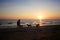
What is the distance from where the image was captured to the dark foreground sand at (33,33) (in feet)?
6.64

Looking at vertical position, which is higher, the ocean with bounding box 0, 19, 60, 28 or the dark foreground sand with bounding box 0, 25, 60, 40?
the ocean with bounding box 0, 19, 60, 28

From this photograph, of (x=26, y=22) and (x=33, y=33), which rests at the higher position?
(x=26, y=22)

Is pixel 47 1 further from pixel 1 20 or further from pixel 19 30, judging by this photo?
pixel 1 20

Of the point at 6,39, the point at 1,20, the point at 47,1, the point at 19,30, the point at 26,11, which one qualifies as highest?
the point at 47,1

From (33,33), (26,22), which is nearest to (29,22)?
(26,22)

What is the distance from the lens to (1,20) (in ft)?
6.73

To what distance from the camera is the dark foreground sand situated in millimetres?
2023

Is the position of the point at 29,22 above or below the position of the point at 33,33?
above

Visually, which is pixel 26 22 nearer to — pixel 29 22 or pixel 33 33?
pixel 29 22

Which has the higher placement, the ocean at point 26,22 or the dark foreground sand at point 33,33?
the ocean at point 26,22

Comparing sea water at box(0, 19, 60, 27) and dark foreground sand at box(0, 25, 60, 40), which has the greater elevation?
sea water at box(0, 19, 60, 27)

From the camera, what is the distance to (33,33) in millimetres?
2045

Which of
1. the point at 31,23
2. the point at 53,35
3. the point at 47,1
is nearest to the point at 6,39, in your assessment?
the point at 31,23

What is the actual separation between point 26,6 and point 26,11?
0.08 meters
